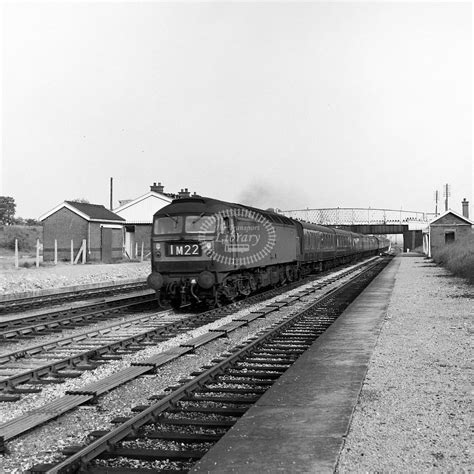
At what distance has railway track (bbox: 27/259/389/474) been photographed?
5.03m

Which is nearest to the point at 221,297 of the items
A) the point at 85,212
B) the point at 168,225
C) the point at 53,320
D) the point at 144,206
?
the point at 168,225

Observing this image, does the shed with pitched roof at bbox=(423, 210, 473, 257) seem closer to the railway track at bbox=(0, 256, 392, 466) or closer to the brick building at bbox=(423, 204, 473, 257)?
the brick building at bbox=(423, 204, 473, 257)

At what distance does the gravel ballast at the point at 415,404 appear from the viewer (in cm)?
482

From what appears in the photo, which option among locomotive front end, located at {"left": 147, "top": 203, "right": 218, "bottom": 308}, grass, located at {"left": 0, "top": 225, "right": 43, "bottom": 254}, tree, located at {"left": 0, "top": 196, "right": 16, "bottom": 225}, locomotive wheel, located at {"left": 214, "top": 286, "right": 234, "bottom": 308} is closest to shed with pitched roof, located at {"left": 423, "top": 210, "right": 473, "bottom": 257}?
locomotive wheel, located at {"left": 214, "top": 286, "right": 234, "bottom": 308}

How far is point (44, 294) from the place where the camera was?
22.2 m

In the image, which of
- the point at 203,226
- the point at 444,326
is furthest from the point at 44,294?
the point at 444,326

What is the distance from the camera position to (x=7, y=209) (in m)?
93.3

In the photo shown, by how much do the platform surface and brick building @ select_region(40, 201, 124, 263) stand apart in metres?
31.6

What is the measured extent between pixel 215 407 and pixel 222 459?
1983 mm

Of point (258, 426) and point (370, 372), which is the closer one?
point (258, 426)

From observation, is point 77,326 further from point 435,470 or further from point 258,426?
point 435,470

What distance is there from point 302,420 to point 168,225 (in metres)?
10.6

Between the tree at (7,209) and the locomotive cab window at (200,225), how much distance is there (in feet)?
274

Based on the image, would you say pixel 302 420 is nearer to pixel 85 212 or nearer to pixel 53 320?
pixel 53 320
